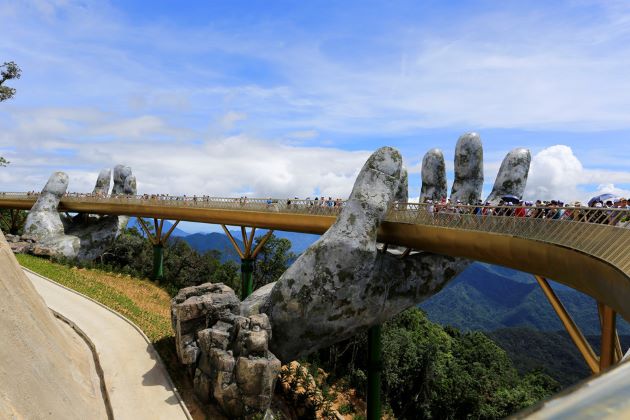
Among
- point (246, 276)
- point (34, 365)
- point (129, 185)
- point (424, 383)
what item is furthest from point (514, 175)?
point (129, 185)

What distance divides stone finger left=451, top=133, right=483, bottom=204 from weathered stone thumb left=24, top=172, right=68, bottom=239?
3636 centimetres

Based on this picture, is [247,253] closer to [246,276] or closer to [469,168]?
[246,276]

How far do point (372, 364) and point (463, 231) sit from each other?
11.2 m

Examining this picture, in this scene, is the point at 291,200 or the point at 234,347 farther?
the point at 291,200

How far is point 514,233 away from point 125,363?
16.9m

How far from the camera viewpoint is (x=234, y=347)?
59.9 ft

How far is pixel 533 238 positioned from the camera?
13.2 meters

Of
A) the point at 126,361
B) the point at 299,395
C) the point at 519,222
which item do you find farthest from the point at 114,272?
the point at 519,222

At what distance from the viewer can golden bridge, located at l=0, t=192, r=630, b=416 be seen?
993 centimetres

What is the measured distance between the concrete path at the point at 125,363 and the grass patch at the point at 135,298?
59 cm

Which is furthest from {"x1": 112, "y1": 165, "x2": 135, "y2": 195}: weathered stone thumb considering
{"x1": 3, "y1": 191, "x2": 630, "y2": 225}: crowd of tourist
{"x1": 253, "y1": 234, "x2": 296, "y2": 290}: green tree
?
{"x1": 253, "y1": 234, "x2": 296, "y2": 290}: green tree

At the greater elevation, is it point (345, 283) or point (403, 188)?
point (403, 188)

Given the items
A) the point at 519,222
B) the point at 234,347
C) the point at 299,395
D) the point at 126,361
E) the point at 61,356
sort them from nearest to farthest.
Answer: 1. the point at 519,222
2. the point at 61,356
3. the point at 234,347
4. the point at 126,361
5. the point at 299,395

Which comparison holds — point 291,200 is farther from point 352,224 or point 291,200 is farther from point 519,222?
point 519,222
